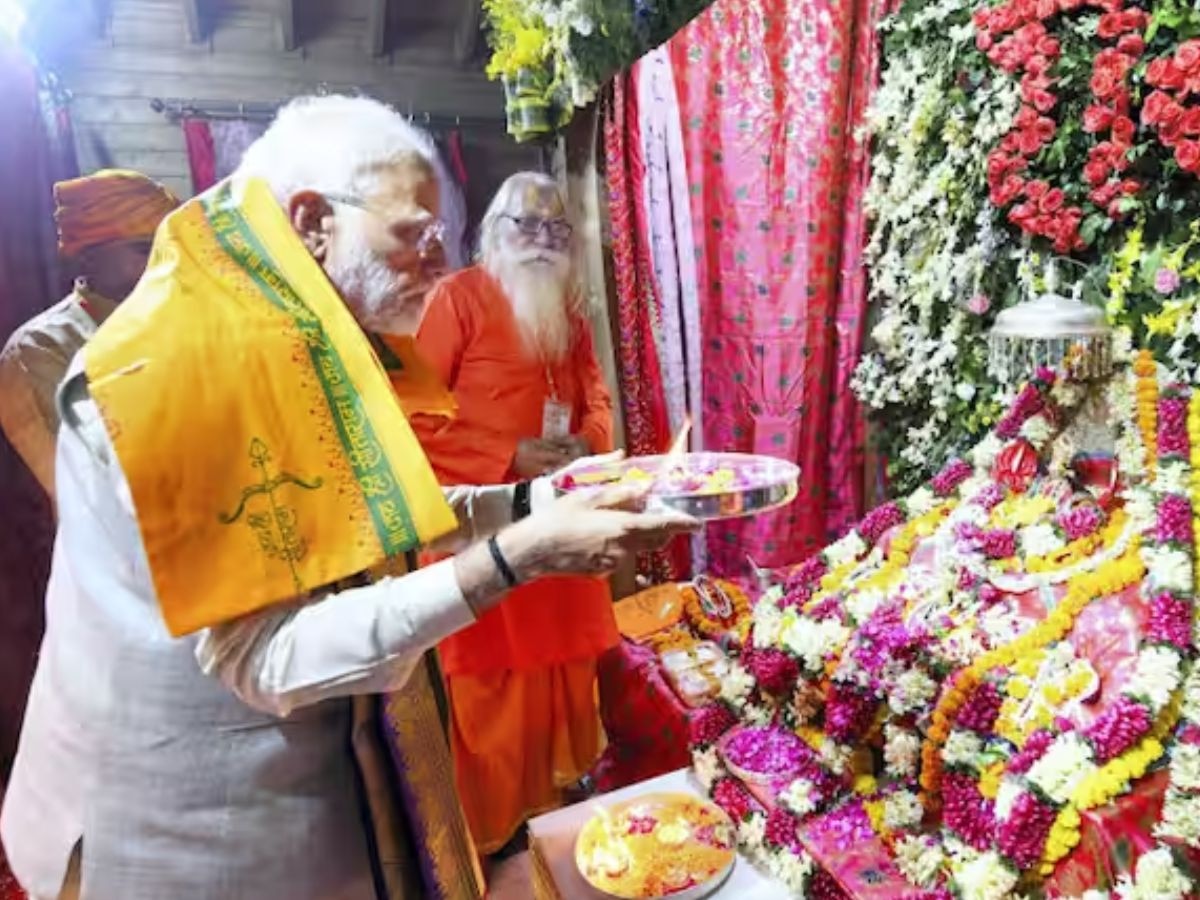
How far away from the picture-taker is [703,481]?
1422 millimetres

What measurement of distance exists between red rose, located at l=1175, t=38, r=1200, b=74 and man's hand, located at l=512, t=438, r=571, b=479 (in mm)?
1842

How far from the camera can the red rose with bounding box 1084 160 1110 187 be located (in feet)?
7.02

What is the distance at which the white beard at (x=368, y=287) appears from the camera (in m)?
1.15

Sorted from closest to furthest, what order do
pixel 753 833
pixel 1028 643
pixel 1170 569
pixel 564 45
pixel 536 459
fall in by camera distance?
pixel 1170 569 < pixel 1028 643 < pixel 753 833 < pixel 536 459 < pixel 564 45

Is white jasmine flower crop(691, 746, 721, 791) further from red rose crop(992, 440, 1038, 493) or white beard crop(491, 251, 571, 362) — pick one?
white beard crop(491, 251, 571, 362)

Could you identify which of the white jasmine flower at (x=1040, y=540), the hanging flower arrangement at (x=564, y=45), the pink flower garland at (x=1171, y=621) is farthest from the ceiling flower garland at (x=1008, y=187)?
the hanging flower arrangement at (x=564, y=45)

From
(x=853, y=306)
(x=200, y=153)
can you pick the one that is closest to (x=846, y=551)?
(x=853, y=306)

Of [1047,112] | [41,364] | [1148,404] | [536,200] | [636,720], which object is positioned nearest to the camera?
[1148,404]

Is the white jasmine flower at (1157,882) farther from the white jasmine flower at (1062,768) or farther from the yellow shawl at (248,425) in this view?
the yellow shawl at (248,425)

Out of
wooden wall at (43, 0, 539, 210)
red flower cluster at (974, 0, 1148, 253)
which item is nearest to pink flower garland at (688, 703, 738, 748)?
red flower cluster at (974, 0, 1148, 253)

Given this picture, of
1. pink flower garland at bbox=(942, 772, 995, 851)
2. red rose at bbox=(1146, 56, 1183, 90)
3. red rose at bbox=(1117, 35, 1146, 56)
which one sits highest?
red rose at bbox=(1117, 35, 1146, 56)

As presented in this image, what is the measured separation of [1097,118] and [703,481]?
1505 mm

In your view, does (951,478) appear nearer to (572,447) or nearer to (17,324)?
(572,447)

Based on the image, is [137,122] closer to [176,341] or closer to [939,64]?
[939,64]
